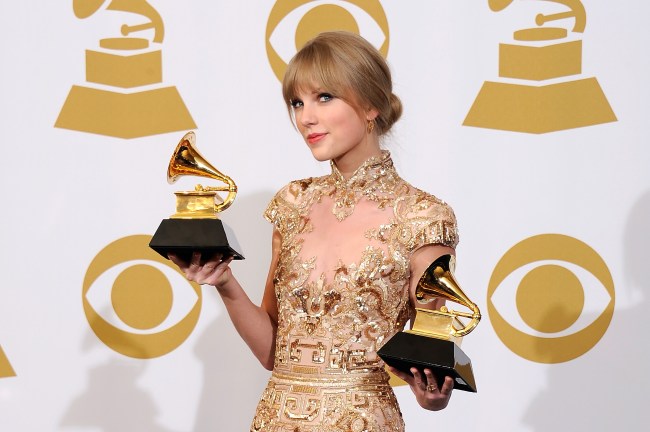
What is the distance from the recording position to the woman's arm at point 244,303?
6.52 feet

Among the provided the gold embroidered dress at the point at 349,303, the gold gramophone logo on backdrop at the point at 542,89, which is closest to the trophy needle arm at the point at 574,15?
the gold gramophone logo on backdrop at the point at 542,89

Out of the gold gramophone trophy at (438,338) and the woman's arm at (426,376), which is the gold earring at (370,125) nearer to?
the woman's arm at (426,376)

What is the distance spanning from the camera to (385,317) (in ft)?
6.72

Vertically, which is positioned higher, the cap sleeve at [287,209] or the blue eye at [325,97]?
the blue eye at [325,97]

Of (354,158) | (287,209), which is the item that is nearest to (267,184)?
(287,209)

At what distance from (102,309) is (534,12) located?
4.99 feet

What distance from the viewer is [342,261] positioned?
206 cm

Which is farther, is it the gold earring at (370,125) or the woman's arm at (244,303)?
the gold earring at (370,125)

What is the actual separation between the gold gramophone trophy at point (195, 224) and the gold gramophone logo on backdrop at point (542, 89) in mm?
1098

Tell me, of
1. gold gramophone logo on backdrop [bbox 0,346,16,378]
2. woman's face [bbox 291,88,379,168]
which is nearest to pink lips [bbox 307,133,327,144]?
woman's face [bbox 291,88,379,168]

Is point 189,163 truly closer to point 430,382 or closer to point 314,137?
point 314,137

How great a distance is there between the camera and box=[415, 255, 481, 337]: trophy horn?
1.85m

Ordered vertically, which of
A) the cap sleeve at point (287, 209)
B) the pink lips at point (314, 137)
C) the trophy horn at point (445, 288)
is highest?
the pink lips at point (314, 137)

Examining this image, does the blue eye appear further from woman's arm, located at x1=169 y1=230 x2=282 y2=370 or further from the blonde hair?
woman's arm, located at x1=169 y1=230 x2=282 y2=370
